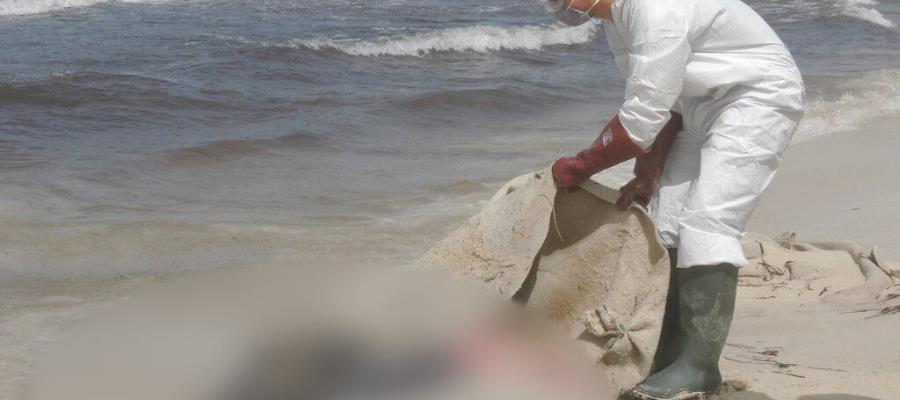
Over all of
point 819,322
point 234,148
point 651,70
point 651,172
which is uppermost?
point 651,70

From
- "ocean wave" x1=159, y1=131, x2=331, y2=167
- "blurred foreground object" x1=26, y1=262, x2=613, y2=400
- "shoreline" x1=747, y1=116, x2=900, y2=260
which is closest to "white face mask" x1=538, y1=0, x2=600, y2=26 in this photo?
"blurred foreground object" x1=26, y1=262, x2=613, y2=400

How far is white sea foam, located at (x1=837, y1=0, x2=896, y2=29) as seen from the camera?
21875 mm

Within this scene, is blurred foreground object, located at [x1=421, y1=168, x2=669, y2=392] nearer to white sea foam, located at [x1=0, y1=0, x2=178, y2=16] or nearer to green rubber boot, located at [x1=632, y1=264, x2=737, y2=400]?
green rubber boot, located at [x1=632, y1=264, x2=737, y2=400]

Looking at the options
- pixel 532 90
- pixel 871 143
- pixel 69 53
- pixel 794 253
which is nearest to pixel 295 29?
pixel 69 53

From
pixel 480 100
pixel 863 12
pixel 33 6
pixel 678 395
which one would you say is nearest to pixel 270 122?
pixel 480 100

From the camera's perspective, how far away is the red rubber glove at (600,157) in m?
3.33

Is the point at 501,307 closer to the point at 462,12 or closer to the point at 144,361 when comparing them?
the point at 144,361

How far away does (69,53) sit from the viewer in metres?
14.5

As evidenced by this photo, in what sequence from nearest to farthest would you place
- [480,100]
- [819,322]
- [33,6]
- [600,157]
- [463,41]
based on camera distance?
[600,157]
[819,322]
[480,100]
[463,41]
[33,6]

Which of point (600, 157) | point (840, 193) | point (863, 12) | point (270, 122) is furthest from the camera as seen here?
point (863, 12)

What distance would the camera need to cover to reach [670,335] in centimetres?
371

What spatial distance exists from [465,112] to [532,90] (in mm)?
1758

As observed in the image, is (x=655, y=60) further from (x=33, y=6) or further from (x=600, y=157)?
(x=33, y=6)

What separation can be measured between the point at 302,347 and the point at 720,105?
1.44m
